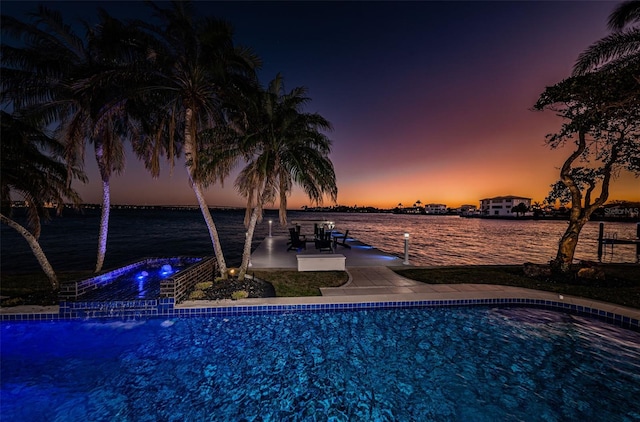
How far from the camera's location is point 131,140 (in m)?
10.9

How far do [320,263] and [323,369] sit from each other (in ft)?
17.3

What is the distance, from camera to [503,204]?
12356cm

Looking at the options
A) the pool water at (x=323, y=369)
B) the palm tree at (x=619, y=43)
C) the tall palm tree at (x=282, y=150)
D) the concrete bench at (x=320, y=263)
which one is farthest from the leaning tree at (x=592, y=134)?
the tall palm tree at (x=282, y=150)

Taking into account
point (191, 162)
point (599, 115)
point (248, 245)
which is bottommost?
point (248, 245)

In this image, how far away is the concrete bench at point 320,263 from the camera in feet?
33.3

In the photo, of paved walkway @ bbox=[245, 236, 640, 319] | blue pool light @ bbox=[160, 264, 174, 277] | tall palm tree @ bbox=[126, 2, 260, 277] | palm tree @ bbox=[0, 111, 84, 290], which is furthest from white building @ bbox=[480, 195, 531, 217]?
palm tree @ bbox=[0, 111, 84, 290]

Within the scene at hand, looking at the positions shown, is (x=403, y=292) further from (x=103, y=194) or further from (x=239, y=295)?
(x=103, y=194)

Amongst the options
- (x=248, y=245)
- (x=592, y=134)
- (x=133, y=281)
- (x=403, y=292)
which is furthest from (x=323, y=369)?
(x=592, y=134)

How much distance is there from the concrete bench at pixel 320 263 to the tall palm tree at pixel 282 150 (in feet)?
→ 6.85

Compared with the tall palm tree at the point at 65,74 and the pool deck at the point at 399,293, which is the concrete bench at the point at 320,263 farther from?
the tall palm tree at the point at 65,74

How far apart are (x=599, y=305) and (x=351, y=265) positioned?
7393mm

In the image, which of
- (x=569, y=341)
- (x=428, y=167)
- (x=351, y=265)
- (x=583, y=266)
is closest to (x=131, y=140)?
(x=351, y=265)

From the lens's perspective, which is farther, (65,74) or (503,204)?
(503,204)

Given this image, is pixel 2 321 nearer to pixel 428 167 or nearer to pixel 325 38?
pixel 325 38
